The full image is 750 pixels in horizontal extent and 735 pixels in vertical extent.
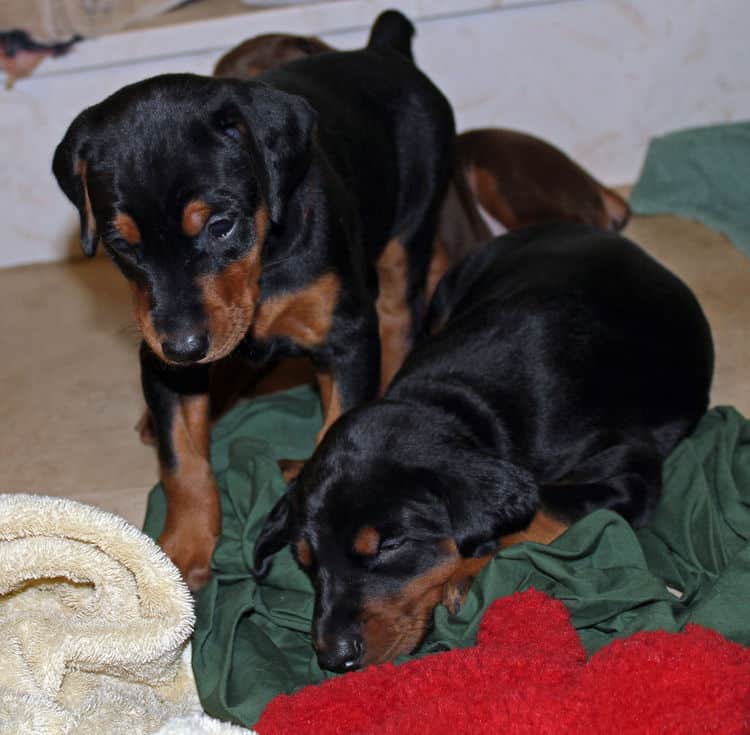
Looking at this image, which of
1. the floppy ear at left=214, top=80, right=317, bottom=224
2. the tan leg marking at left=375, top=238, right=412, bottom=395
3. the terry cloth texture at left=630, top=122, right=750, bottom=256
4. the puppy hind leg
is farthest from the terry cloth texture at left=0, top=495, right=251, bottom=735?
the terry cloth texture at left=630, top=122, right=750, bottom=256

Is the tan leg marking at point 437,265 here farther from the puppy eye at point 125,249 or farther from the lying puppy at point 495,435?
the puppy eye at point 125,249

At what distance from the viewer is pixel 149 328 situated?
2740mm

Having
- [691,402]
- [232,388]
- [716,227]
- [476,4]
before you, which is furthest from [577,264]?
[476,4]

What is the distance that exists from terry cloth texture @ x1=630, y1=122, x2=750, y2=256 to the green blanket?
191 centimetres

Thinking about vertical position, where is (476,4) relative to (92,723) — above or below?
above

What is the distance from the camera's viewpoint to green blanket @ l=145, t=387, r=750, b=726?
273 centimetres

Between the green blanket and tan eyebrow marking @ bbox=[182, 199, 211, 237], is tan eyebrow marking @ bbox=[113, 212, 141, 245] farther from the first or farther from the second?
the green blanket

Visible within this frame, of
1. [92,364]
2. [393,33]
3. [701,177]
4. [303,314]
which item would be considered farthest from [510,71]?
[303,314]

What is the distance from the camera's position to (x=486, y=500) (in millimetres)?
2711

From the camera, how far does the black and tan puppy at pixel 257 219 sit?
273 centimetres

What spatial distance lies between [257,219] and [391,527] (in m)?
0.83

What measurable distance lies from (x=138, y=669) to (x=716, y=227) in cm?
348

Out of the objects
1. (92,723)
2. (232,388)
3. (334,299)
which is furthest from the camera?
(232,388)

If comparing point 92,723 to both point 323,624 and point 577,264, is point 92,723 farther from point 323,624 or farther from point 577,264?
point 577,264
